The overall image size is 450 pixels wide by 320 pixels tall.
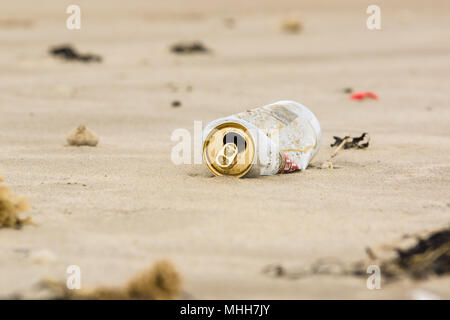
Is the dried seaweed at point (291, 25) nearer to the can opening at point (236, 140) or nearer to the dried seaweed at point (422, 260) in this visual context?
the can opening at point (236, 140)

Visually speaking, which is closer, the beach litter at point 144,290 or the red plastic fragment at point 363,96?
the beach litter at point 144,290

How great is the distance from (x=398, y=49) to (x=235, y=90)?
153 inches

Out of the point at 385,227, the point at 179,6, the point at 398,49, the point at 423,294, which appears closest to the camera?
the point at 423,294

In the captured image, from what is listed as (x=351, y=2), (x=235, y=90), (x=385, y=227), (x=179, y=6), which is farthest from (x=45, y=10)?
(x=385, y=227)

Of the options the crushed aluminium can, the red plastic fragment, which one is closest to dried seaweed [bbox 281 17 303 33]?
the red plastic fragment

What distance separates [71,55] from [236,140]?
5.80 m

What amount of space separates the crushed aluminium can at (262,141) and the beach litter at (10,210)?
3.01 feet

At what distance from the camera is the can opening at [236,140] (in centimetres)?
321

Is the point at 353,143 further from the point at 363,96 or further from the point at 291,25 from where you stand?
the point at 291,25

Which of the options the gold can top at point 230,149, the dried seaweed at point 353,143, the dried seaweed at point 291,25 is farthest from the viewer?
the dried seaweed at point 291,25

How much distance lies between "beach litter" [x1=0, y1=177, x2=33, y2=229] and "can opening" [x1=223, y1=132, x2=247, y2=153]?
3.16 ft

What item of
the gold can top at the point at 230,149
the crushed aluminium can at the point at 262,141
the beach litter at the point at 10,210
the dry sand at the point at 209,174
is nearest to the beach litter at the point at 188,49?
the dry sand at the point at 209,174

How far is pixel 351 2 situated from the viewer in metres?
21.4

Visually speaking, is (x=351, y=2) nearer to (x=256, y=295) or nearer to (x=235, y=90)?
(x=235, y=90)
